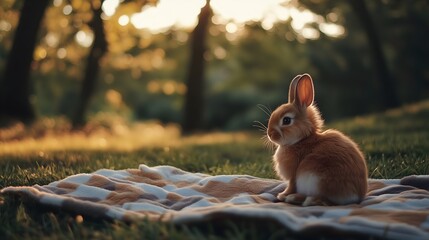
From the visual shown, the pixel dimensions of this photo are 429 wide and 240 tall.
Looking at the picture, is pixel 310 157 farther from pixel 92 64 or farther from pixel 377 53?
pixel 92 64

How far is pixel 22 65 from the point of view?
11.9 m

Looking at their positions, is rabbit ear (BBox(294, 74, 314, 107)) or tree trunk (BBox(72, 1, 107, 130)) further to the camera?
tree trunk (BBox(72, 1, 107, 130))

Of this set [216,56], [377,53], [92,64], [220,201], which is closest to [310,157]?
[220,201]

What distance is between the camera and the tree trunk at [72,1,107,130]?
14.1m

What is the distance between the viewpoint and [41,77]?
64.0 ft

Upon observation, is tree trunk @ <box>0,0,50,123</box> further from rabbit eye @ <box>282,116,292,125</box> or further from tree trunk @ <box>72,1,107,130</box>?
rabbit eye @ <box>282,116,292,125</box>

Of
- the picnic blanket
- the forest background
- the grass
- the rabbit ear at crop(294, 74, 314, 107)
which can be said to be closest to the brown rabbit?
the rabbit ear at crop(294, 74, 314, 107)

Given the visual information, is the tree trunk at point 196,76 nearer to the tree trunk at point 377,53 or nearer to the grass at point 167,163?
the tree trunk at point 377,53

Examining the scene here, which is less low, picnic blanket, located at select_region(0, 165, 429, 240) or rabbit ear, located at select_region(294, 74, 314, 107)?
rabbit ear, located at select_region(294, 74, 314, 107)

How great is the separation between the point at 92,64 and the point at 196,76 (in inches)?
129

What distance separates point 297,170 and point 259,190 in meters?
0.53

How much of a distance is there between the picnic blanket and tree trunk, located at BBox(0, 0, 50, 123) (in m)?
8.30

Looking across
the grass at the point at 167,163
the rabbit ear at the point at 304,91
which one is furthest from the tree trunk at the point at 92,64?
the rabbit ear at the point at 304,91

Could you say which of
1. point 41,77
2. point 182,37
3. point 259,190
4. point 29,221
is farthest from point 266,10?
point 29,221
